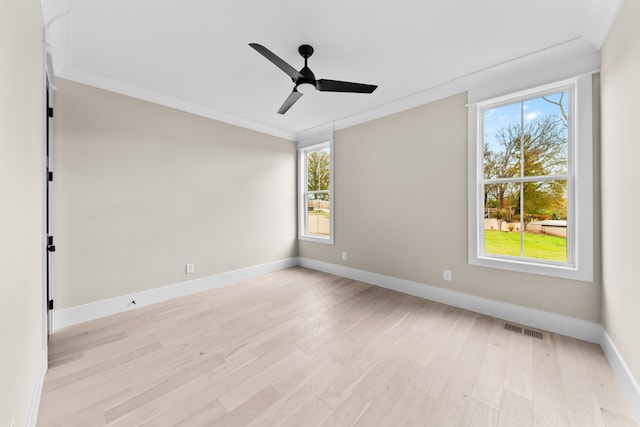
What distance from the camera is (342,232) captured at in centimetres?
416

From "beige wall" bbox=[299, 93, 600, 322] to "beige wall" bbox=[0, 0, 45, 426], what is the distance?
11.0 ft

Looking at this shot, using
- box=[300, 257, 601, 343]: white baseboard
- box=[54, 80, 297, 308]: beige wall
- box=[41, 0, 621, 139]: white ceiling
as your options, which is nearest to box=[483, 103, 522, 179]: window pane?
box=[41, 0, 621, 139]: white ceiling

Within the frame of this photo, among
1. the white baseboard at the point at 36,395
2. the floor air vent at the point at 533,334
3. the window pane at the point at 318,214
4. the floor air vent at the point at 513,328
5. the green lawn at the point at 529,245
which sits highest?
the window pane at the point at 318,214

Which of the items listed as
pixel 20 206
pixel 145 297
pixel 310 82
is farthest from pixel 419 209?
pixel 145 297

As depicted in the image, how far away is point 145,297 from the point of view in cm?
297

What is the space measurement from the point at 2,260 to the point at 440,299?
11.5 ft

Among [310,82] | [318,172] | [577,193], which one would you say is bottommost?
[577,193]

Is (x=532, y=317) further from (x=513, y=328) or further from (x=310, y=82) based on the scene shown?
(x=310, y=82)

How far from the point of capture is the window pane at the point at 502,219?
2.62 m

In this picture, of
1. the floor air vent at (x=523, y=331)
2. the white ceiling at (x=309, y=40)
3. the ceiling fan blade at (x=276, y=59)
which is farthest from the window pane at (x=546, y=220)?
the ceiling fan blade at (x=276, y=59)

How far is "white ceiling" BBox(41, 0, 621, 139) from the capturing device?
71.3 inches

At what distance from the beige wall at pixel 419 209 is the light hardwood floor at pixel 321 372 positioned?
387 mm

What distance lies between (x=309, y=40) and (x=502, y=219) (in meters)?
2.67

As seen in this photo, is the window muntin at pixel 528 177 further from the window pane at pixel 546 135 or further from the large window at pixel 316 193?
the large window at pixel 316 193
